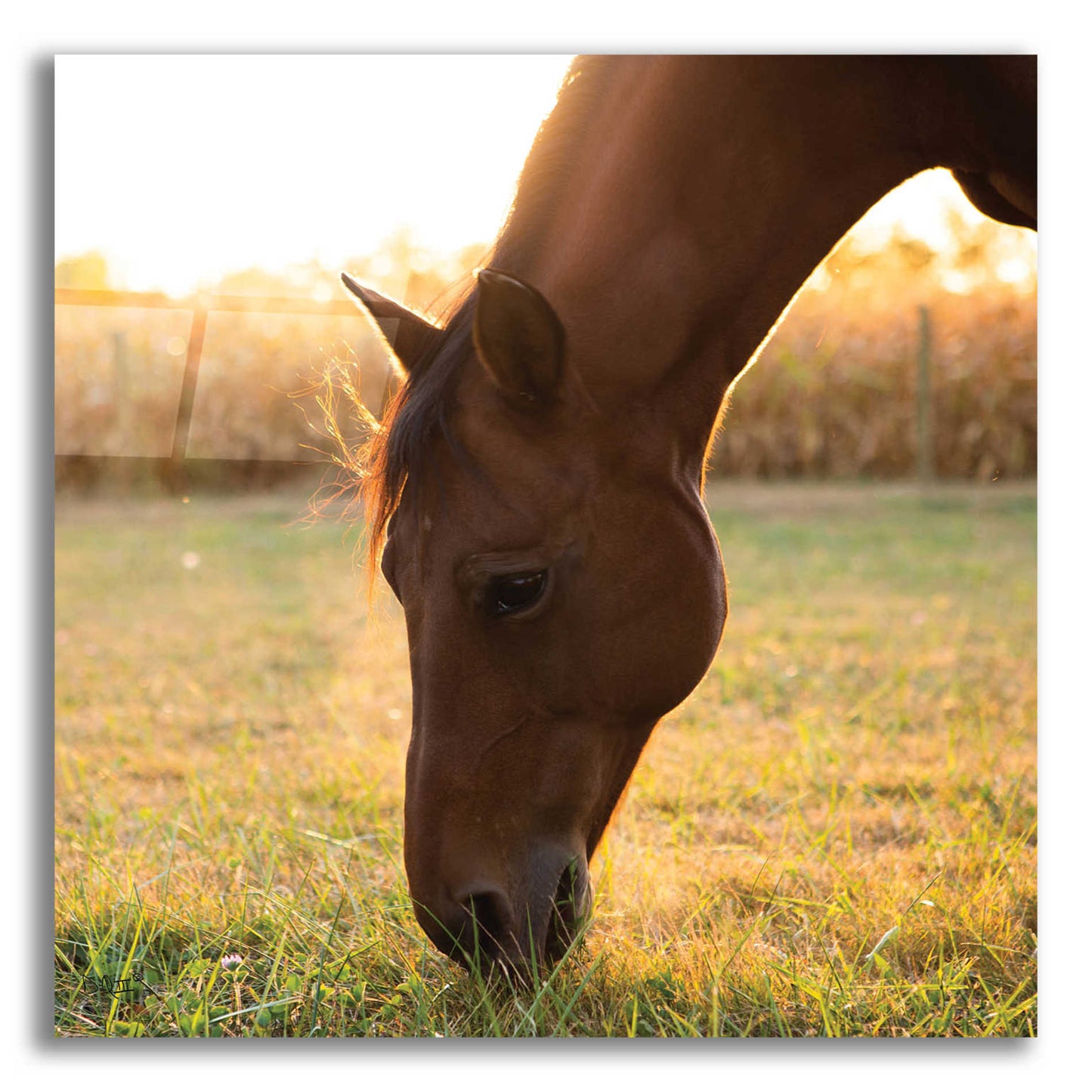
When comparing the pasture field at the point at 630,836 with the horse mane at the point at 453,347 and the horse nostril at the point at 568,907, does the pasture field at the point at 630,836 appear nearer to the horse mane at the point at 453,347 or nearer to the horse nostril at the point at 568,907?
the horse nostril at the point at 568,907

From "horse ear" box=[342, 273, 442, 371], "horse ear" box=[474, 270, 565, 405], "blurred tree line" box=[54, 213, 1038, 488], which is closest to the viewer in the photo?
"horse ear" box=[474, 270, 565, 405]

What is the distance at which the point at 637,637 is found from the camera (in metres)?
1.49

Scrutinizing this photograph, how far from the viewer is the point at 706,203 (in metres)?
1.60

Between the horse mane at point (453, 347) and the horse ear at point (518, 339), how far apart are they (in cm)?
8

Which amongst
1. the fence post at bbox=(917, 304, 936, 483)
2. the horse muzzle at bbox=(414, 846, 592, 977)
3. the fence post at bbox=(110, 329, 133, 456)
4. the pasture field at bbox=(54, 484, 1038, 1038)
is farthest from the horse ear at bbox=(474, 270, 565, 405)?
the fence post at bbox=(917, 304, 936, 483)

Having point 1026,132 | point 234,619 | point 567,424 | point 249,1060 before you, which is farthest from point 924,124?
point 234,619

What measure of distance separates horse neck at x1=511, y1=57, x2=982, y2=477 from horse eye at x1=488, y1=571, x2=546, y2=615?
0.28 metres

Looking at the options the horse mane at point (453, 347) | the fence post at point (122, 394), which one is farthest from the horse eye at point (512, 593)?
the fence post at point (122, 394)

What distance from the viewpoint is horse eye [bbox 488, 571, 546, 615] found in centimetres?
144

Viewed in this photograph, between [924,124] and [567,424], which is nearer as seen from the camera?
[567,424]

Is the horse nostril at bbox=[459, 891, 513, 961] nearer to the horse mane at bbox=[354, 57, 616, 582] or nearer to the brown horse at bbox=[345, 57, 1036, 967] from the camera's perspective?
the brown horse at bbox=[345, 57, 1036, 967]

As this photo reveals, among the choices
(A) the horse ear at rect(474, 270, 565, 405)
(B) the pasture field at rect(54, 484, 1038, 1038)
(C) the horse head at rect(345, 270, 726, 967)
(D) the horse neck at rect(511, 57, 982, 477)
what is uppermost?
(D) the horse neck at rect(511, 57, 982, 477)
